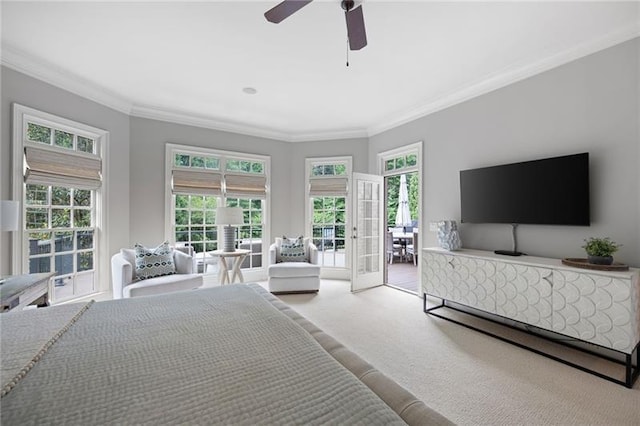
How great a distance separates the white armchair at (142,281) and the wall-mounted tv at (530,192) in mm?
3628

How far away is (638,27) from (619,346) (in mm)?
2572

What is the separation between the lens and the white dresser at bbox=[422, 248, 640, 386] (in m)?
2.01

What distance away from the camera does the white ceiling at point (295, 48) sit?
2.20 metres

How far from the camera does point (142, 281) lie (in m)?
3.27

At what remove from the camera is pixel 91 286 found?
3.64 metres

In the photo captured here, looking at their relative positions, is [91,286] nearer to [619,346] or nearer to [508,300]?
[508,300]

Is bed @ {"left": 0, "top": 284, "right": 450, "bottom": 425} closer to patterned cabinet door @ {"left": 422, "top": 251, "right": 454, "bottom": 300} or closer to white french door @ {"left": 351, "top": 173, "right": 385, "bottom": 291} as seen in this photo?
patterned cabinet door @ {"left": 422, "top": 251, "right": 454, "bottom": 300}

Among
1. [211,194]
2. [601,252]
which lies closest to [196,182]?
[211,194]

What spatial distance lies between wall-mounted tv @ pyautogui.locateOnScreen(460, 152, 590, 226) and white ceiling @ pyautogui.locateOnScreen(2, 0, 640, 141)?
103cm

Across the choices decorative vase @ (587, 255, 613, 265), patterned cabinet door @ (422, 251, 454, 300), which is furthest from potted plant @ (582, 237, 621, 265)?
patterned cabinet door @ (422, 251, 454, 300)

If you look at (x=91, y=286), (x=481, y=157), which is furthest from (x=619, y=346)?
(x=91, y=286)

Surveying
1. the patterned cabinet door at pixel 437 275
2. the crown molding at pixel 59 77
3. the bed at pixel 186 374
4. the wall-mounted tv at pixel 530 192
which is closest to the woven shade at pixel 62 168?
the crown molding at pixel 59 77

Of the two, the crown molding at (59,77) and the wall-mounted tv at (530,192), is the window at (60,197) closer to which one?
the crown molding at (59,77)

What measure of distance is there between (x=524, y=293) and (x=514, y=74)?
2344mm
